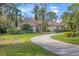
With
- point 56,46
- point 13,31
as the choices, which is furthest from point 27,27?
point 56,46

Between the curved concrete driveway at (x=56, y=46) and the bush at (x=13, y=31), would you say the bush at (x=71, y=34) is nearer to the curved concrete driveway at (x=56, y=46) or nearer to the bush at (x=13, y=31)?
the curved concrete driveway at (x=56, y=46)

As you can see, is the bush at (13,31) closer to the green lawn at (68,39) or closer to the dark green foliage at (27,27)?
the dark green foliage at (27,27)

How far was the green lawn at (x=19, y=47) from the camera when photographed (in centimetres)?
237

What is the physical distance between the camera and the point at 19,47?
7.87 ft

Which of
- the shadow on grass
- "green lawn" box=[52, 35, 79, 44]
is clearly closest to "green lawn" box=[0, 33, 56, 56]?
the shadow on grass

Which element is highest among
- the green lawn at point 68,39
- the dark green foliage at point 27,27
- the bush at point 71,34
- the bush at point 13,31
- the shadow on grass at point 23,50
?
the dark green foliage at point 27,27

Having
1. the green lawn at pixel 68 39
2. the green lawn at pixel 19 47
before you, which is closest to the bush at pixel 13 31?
the green lawn at pixel 19 47

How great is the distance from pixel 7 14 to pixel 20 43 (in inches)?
11.0

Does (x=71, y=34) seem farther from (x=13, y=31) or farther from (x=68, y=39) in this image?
(x=13, y=31)

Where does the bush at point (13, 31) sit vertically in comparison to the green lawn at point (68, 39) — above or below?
above

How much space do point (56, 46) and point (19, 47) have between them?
32cm

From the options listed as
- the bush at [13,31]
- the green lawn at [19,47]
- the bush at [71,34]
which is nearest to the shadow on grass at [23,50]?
the green lawn at [19,47]

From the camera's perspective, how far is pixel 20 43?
7.93ft

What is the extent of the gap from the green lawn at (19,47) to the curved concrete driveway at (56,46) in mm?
39
